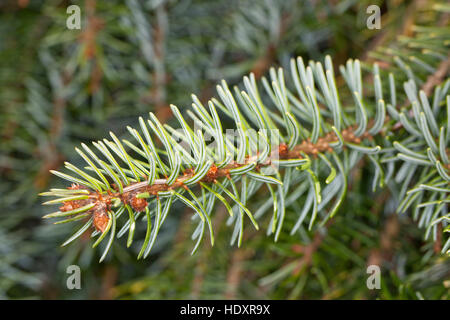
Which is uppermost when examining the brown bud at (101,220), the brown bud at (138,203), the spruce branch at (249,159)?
the spruce branch at (249,159)

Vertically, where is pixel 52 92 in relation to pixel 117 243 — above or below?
above

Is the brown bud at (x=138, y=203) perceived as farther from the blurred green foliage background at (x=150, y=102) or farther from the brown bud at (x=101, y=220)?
the blurred green foliage background at (x=150, y=102)

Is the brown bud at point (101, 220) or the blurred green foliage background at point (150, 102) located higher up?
the blurred green foliage background at point (150, 102)

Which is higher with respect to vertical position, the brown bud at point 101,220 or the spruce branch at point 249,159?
the spruce branch at point 249,159

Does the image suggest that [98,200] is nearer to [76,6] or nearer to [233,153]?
[233,153]

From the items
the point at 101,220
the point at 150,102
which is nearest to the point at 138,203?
the point at 101,220

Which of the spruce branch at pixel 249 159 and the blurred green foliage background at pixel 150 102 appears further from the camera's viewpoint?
the blurred green foliage background at pixel 150 102

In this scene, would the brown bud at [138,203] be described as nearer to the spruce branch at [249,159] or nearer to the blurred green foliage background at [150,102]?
the spruce branch at [249,159]

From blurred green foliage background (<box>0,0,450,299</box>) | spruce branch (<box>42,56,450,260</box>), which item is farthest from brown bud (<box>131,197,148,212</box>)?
blurred green foliage background (<box>0,0,450,299</box>)

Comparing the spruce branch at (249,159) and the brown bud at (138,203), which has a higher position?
the spruce branch at (249,159)

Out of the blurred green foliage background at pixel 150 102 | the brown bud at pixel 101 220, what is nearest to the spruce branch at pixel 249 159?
the brown bud at pixel 101 220
